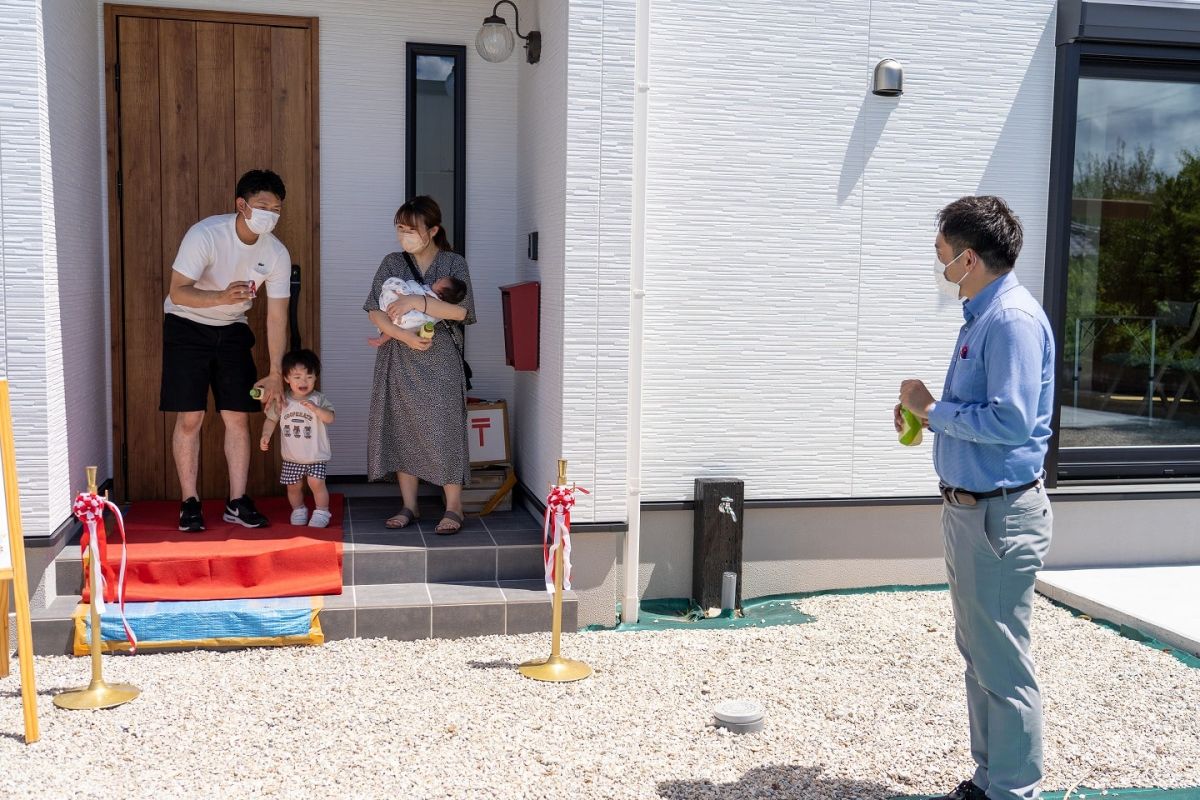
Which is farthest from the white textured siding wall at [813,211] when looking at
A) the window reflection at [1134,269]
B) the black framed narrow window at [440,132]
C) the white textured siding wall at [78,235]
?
the white textured siding wall at [78,235]

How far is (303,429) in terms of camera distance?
213 inches

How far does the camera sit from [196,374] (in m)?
5.26

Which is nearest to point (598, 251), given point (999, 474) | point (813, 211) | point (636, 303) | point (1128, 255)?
point (636, 303)

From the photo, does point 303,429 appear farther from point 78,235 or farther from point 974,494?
point 974,494

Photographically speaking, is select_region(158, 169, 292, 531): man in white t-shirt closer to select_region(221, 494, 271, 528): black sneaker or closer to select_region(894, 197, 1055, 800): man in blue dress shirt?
select_region(221, 494, 271, 528): black sneaker

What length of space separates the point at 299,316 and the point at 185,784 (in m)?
3.18

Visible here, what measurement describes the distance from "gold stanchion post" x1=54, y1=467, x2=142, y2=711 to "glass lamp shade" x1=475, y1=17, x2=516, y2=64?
117 inches

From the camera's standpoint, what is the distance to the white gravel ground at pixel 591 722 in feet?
11.3

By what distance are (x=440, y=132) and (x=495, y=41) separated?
782 millimetres

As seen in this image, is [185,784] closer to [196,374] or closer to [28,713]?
[28,713]

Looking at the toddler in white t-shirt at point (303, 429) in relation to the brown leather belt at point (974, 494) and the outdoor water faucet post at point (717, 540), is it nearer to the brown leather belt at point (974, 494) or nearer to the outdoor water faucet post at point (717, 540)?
the outdoor water faucet post at point (717, 540)

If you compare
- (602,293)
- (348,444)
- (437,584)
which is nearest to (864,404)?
(602,293)

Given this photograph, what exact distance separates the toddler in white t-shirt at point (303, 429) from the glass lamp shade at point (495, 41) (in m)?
1.82

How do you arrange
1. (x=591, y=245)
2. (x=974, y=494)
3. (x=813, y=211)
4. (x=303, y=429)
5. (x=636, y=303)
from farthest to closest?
1. (x=813, y=211)
2. (x=303, y=429)
3. (x=636, y=303)
4. (x=591, y=245)
5. (x=974, y=494)
